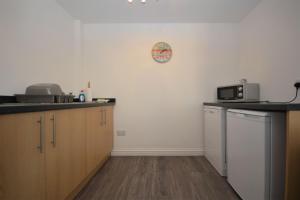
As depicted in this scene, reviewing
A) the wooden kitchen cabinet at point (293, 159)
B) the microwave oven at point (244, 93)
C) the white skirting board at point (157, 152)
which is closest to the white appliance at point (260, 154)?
the wooden kitchen cabinet at point (293, 159)

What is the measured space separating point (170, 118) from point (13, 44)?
90.4 inches

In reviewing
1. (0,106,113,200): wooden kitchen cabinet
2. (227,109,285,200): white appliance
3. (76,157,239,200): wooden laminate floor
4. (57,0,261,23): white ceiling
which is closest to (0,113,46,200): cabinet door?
(0,106,113,200): wooden kitchen cabinet

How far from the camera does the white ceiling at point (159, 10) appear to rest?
2473 millimetres

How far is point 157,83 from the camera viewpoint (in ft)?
10.0

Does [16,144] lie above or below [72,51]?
below

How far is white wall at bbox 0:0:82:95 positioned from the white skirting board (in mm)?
1308

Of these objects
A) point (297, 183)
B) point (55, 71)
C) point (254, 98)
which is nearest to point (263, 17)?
point (254, 98)

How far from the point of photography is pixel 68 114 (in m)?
1.52

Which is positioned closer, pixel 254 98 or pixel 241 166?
pixel 241 166

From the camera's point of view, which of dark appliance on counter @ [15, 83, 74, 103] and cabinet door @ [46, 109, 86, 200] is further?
dark appliance on counter @ [15, 83, 74, 103]

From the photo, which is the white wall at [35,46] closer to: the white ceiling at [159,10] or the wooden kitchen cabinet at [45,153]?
the white ceiling at [159,10]

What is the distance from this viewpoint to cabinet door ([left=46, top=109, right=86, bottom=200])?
1251 millimetres

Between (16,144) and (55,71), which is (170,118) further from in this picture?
(16,144)

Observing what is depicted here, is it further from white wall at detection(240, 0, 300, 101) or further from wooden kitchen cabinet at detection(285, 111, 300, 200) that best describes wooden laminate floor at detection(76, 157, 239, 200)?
white wall at detection(240, 0, 300, 101)
